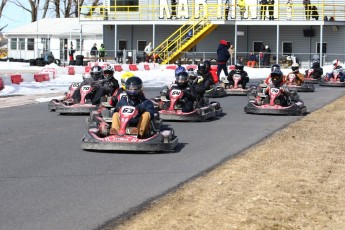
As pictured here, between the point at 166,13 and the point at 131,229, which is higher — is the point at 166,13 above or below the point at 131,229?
above

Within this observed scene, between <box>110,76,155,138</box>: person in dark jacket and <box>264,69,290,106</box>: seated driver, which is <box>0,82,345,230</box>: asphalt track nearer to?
<box>110,76,155,138</box>: person in dark jacket

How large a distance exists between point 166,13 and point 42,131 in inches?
1342

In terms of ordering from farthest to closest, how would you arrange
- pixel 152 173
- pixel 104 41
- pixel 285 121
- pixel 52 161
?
1. pixel 104 41
2. pixel 285 121
3. pixel 52 161
4. pixel 152 173

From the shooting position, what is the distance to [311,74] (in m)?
31.2

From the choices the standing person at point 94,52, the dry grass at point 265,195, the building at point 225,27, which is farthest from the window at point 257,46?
the dry grass at point 265,195

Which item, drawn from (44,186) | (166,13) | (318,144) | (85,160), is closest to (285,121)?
(318,144)

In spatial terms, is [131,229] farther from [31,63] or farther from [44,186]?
[31,63]

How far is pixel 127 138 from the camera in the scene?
10.5 metres

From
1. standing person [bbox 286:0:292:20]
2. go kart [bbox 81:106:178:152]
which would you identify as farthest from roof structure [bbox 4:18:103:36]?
go kart [bbox 81:106:178:152]

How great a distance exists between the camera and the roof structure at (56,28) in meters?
56.9

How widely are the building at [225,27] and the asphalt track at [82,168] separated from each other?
28.7 metres

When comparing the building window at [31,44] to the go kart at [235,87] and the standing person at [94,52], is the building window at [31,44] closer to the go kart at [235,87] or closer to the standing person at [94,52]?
the standing person at [94,52]

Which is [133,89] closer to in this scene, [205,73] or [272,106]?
[272,106]

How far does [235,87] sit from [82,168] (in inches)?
559
